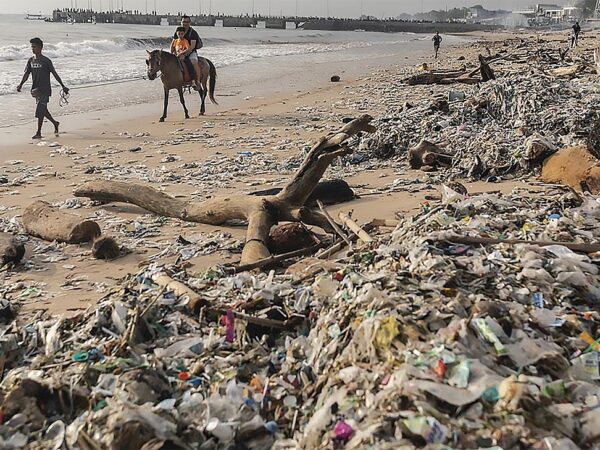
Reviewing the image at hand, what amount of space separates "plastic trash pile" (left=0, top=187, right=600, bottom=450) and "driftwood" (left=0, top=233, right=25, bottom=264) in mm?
1328

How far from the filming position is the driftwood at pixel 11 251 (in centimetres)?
493

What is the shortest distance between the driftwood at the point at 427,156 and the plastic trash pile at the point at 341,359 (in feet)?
12.0

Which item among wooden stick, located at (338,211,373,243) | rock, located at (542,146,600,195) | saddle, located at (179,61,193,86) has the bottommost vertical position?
wooden stick, located at (338,211,373,243)

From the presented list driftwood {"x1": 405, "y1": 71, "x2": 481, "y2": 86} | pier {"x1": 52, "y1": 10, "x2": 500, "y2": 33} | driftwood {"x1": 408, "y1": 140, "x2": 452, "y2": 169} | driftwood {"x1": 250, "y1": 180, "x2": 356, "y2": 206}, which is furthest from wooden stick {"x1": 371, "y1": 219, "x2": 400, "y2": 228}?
pier {"x1": 52, "y1": 10, "x2": 500, "y2": 33}

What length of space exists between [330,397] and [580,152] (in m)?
4.84

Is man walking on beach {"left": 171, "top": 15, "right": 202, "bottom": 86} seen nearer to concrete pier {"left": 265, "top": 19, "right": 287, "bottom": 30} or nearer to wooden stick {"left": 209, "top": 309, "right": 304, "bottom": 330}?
wooden stick {"left": 209, "top": 309, "right": 304, "bottom": 330}

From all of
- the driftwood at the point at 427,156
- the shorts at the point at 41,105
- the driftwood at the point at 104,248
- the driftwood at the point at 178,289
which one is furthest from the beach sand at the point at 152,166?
the driftwood at the point at 178,289

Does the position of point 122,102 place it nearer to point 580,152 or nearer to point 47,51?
point 580,152

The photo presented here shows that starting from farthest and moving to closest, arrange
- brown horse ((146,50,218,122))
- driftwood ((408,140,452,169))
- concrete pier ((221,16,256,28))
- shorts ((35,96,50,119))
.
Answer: concrete pier ((221,16,256,28))
brown horse ((146,50,218,122))
shorts ((35,96,50,119))
driftwood ((408,140,452,169))

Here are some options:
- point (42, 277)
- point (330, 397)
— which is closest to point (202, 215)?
point (42, 277)

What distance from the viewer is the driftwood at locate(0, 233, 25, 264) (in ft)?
16.2

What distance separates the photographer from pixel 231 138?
1065cm

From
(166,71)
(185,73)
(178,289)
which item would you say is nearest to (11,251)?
(178,289)

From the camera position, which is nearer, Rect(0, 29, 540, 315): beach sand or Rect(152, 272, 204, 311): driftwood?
Rect(152, 272, 204, 311): driftwood
